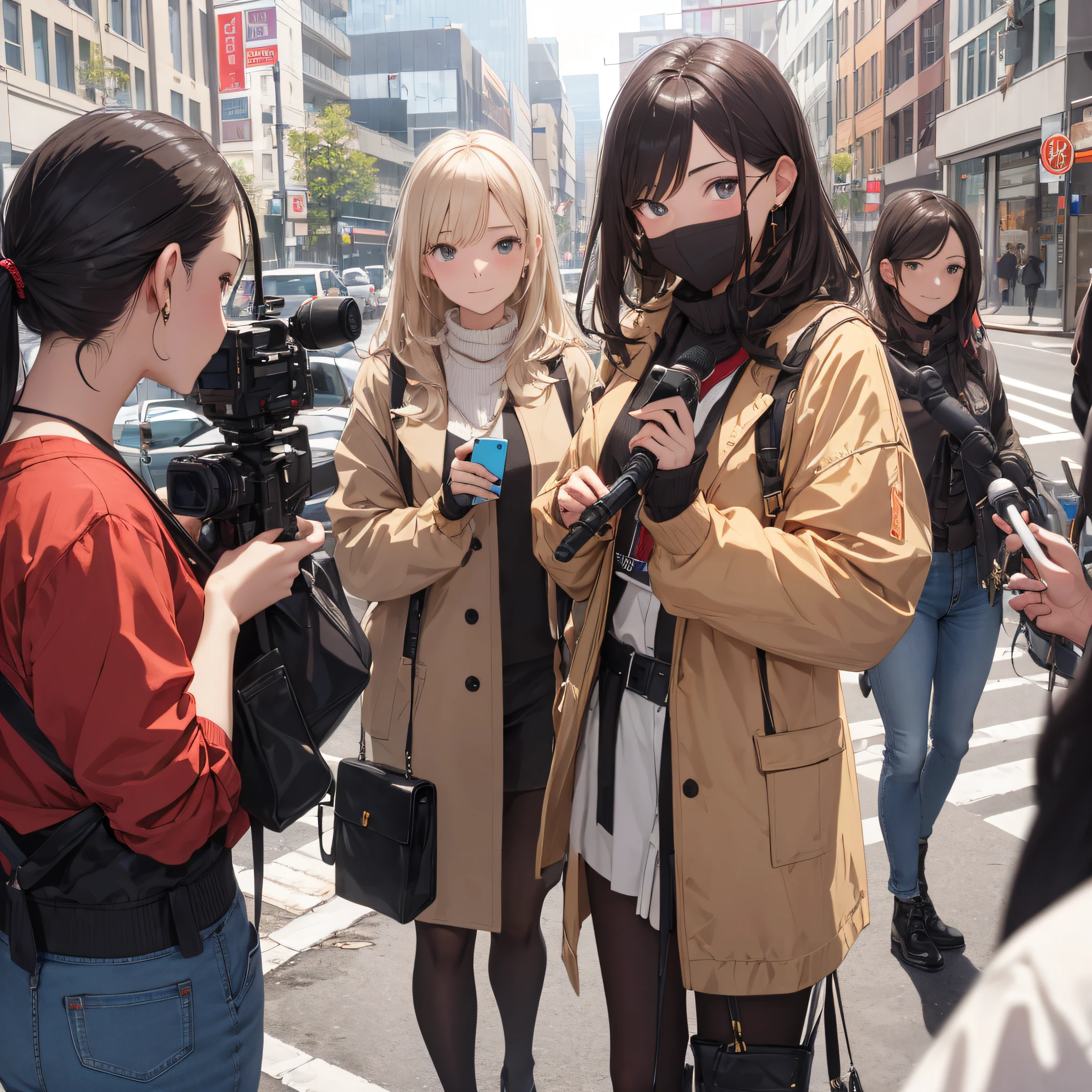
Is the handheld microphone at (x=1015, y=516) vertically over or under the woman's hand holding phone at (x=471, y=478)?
under

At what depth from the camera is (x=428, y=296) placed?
9.04 feet

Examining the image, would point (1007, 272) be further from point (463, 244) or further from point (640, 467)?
point (640, 467)

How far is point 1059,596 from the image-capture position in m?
2.09

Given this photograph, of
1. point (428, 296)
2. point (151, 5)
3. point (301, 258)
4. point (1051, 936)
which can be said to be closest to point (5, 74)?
point (151, 5)

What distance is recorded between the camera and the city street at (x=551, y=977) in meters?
2.90

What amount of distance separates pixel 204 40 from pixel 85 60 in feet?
35.2

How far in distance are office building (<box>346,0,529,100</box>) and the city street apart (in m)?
87.5

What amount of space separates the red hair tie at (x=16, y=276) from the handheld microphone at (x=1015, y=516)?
6.18 ft

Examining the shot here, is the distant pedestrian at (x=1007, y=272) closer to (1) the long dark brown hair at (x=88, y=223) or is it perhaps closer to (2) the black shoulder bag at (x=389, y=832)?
(2) the black shoulder bag at (x=389, y=832)

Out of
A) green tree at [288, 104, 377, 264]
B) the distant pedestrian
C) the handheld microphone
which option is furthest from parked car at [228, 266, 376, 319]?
the handheld microphone

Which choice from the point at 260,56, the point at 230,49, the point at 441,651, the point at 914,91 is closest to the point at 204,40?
the point at 230,49

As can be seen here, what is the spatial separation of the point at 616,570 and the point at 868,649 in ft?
1.67

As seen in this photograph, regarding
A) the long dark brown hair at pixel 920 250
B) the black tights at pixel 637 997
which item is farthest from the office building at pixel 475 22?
the black tights at pixel 637 997

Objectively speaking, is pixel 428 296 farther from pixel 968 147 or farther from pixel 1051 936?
pixel 968 147
